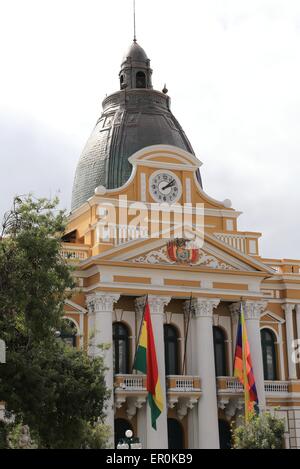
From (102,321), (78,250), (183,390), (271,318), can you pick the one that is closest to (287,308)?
(271,318)

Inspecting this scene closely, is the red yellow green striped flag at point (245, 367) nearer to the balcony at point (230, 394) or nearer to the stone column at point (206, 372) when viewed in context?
the balcony at point (230, 394)

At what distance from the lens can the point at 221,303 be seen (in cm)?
4681

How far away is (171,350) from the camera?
45.5m

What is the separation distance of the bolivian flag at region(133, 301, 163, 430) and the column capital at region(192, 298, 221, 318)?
11.3 feet

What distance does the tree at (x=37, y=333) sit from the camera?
2884 cm

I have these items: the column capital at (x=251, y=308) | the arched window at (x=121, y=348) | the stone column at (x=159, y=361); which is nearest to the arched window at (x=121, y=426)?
the stone column at (x=159, y=361)

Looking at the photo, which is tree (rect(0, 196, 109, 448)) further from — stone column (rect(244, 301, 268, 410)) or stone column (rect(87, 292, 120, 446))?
stone column (rect(244, 301, 268, 410))

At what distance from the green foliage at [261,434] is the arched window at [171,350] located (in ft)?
22.9

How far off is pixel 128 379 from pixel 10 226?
1511 centimetres

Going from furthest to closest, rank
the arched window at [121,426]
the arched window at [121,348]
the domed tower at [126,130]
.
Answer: the domed tower at [126,130]
the arched window at [121,348]
the arched window at [121,426]

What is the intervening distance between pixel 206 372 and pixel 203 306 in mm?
3258
